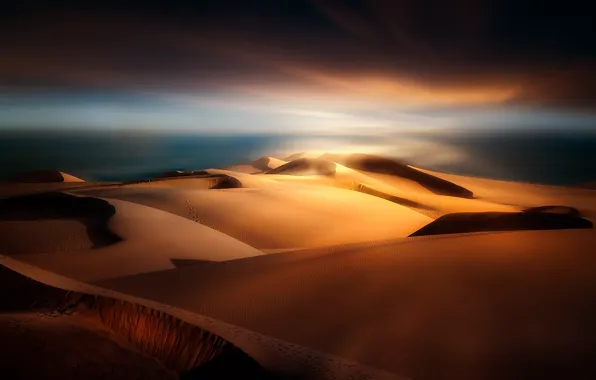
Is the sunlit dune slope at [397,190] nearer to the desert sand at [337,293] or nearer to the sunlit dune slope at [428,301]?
the desert sand at [337,293]

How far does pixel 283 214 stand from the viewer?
14.5 metres

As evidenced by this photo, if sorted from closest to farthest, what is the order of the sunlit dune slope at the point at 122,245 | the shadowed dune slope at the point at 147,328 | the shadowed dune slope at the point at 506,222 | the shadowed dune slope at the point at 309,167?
the shadowed dune slope at the point at 147,328 < the sunlit dune slope at the point at 122,245 < the shadowed dune slope at the point at 506,222 < the shadowed dune slope at the point at 309,167

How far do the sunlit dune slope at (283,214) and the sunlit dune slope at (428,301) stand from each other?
17.7ft

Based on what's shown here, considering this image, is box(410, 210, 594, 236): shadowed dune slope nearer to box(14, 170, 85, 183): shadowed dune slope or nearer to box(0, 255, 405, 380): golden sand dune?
box(0, 255, 405, 380): golden sand dune

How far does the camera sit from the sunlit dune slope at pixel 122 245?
273 inches

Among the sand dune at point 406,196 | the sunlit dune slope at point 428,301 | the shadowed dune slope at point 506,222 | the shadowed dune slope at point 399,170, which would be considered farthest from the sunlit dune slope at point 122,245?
the shadowed dune slope at point 399,170

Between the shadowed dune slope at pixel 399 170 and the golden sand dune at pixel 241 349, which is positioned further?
the shadowed dune slope at pixel 399 170

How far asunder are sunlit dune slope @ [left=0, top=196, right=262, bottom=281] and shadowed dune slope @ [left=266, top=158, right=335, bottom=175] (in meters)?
20.6

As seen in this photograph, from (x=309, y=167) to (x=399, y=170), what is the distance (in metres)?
8.09

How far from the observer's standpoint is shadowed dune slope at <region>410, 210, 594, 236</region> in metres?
9.96

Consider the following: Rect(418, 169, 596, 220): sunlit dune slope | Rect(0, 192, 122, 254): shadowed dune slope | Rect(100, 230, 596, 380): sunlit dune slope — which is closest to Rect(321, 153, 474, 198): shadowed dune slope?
Rect(418, 169, 596, 220): sunlit dune slope

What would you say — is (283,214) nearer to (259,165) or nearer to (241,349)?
(241,349)

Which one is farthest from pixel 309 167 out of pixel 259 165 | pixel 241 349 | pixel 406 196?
pixel 241 349

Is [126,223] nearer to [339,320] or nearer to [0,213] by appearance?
[0,213]
